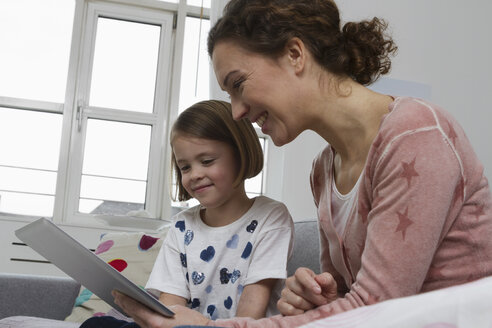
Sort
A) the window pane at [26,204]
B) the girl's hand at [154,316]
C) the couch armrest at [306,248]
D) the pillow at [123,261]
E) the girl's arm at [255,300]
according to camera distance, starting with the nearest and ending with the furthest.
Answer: the girl's hand at [154,316] → the girl's arm at [255,300] → the couch armrest at [306,248] → the pillow at [123,261] → the window pane at [26,204]

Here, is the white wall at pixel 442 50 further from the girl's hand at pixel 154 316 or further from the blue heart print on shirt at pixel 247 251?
the girl's hand at pixel 154 316

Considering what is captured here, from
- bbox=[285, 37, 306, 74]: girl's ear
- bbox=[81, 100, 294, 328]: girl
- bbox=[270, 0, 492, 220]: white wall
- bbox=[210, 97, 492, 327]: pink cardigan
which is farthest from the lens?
bbox=[270, 0, 492, 220]: white wall

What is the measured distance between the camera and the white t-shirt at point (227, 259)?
1.32 meters

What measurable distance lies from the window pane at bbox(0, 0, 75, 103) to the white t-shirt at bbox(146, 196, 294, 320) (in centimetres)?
301

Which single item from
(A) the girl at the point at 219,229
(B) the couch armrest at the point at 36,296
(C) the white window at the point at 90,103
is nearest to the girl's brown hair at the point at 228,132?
(A) the girl at the point at 219,229

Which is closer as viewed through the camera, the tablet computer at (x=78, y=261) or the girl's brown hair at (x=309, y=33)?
the tablet computer at (x=78, y=261)

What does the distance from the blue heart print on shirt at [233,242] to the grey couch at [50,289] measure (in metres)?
0.33

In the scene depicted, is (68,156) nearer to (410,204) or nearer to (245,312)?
(245,312)

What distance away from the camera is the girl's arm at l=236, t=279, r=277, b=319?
1.23 m

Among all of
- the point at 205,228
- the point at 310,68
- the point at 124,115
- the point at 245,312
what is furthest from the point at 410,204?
the point at 124,115

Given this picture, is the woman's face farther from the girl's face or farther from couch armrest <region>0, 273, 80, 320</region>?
couch armrest <region>0, 273, 80, 320</region>

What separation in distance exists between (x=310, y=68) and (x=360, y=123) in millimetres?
151

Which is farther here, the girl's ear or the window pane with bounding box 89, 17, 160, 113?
the window pane with bounding box 89, 17, 160, 113

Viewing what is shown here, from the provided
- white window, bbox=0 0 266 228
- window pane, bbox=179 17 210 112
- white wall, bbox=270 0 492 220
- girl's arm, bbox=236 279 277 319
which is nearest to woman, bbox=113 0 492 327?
girl's arm, bbox=236 279 277 319
